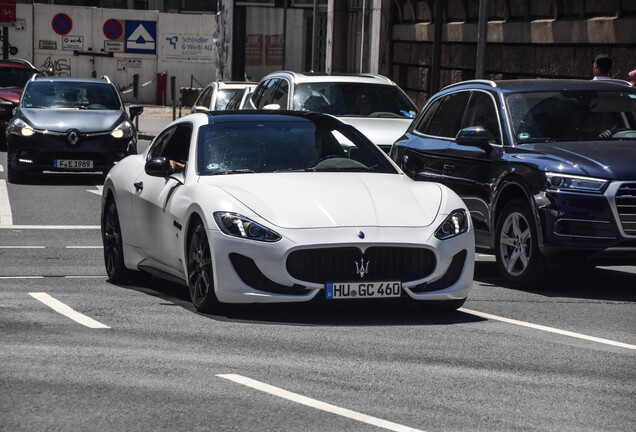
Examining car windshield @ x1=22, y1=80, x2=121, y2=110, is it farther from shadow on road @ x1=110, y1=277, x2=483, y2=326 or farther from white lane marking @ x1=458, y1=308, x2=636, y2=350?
white lane marking @ x1=458, y1=308, x2=636, y2=350

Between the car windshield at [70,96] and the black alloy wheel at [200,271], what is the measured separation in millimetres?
13610

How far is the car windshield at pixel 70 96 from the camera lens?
21.8 metres

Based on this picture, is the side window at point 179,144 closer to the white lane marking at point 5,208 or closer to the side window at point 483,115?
the side window at point 483,115

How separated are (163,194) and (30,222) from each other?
257 inches

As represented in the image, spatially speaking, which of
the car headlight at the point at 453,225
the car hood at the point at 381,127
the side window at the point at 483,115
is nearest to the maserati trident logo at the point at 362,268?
the car headlight at the point at 453,225

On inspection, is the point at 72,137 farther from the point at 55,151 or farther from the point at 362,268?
the point at 362,268

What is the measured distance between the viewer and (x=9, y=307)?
344 inches

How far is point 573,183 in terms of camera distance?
Result: 32.0 feet

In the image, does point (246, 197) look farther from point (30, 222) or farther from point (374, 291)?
point (30, 222)

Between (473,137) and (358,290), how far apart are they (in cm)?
305

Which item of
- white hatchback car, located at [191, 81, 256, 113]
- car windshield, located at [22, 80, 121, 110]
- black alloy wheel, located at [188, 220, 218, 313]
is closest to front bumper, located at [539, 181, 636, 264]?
black alloy wheel, located at [188, 220, 218, 313]

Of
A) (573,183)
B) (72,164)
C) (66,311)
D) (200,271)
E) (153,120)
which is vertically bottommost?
(153,120)

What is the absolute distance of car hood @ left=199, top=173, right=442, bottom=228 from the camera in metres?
8.10

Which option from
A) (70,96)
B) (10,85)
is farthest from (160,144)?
(10,85)
